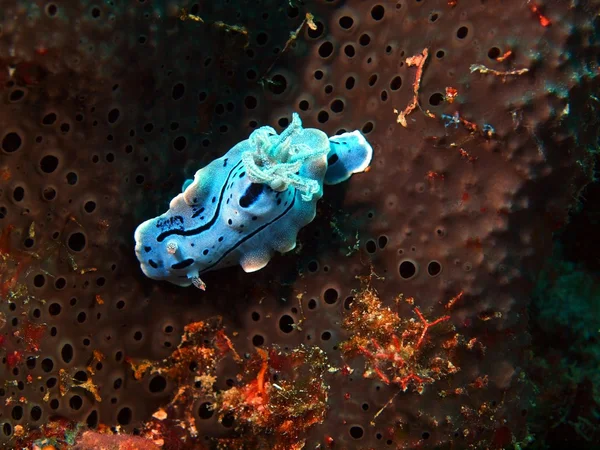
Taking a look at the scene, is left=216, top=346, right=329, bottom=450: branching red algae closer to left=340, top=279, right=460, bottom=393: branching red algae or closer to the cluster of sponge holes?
left=340, top=279, right=460, bottom=393: branching red algae

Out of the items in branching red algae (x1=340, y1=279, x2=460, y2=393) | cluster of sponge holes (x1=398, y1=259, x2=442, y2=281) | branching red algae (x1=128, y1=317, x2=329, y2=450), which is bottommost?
branching red algae (x1=128, y1=317, x2=329, y2=450)

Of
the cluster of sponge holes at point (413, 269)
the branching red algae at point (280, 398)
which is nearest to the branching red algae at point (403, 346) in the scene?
the cluster of sponge holes at point (413, 269)

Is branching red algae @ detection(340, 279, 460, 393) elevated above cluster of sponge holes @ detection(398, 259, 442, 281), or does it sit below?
below

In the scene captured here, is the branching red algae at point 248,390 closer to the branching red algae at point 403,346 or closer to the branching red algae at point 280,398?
the branching red algae at point 280,398

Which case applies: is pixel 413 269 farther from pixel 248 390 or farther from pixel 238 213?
pixel 248 390

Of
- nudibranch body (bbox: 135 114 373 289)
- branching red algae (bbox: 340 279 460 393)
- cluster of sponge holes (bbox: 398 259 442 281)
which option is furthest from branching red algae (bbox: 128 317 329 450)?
cluster of sponge holes (bbox: 398 259 442 281)
